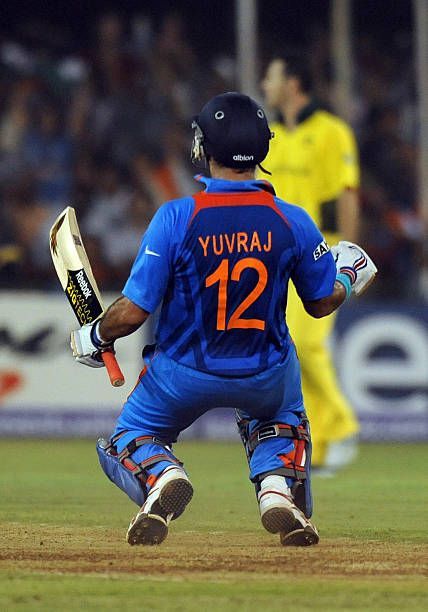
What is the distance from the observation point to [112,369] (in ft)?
17.7

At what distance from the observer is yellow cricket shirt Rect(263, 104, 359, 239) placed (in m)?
8.73

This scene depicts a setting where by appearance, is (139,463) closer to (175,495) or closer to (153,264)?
(175,495)

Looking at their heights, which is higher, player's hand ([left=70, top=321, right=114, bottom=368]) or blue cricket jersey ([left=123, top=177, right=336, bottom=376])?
blue cricket jersey ([left=123, top=177, right=336, bottom=376])

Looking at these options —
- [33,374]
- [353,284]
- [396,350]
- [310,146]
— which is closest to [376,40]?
[396,350]

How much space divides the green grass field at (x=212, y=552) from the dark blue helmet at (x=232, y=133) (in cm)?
143

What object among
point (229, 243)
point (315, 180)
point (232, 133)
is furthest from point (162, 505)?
point (315, 180)

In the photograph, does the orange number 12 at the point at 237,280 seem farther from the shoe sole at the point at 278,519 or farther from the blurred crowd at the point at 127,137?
the blurred crowd at the point at 127,137

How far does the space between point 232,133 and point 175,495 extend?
132 cm

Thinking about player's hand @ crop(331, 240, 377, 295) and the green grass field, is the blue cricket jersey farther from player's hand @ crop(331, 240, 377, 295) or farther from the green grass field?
the green grass field

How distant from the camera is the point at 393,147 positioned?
1479 centimetres

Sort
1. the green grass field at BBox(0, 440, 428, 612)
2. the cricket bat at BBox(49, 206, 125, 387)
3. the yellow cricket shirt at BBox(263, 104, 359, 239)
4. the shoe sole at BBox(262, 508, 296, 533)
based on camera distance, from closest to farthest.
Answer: the green grass field at BBox(0, 440, 428, 612)
the shoe sole at BBox(262, 508, 296, 533)
the cricket bat at BBox(49, 206, 125, 387)
the yellow cricket shirt at BBox(263, 104, 359, 239)

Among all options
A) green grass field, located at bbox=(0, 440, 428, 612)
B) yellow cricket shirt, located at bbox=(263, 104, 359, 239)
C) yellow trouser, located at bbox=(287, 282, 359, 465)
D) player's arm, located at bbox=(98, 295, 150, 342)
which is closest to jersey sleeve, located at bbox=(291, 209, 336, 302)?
player's arm, located at bbox=(98, 295, 150, 342)

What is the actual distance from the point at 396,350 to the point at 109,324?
254 inches

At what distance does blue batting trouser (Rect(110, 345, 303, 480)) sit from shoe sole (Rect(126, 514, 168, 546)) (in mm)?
175
